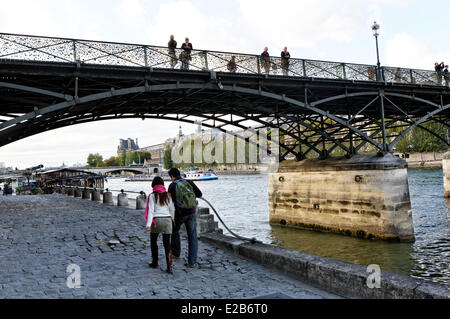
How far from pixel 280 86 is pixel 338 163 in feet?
16.6

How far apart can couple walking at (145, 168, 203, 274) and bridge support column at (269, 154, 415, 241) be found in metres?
11.8

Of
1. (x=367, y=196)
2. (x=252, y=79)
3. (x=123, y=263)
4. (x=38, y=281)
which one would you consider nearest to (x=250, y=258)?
(x=123, y=263)

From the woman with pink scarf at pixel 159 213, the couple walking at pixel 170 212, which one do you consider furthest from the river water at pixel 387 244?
the woman with pink scarf at pixel 159 213

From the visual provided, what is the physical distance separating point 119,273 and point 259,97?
13300 mm

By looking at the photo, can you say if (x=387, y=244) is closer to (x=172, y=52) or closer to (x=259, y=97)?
(x=259, y=97)

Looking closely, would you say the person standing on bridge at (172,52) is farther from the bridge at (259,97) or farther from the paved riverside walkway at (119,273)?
the paved riverside walkway at (119,273)

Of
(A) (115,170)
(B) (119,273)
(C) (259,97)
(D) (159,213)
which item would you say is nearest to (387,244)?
(C) (259,97)

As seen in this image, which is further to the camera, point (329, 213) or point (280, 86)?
point (329, 213)

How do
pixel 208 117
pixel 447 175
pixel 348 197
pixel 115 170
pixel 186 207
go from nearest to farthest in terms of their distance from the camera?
pixel 186 207
pixel 348 197
pixel 208 117
pixel 447 175
pixel 115 170

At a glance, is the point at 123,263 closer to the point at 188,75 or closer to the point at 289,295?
the point at 289,295

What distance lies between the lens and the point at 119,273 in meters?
6.40

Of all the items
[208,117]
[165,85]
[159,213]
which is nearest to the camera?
[159,213]

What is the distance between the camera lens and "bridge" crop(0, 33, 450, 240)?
40.5 feet

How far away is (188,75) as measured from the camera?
47.3 feet
